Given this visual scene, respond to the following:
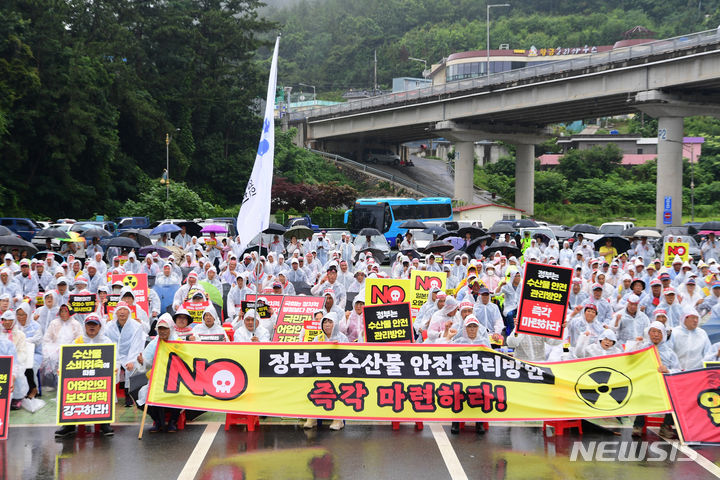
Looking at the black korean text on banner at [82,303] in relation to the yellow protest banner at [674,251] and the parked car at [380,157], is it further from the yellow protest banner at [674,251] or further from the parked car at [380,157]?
the parked car at [380,157]

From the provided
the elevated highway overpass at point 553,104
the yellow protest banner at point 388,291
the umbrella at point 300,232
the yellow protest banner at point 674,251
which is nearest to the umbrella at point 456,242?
the umbrella at point 300,232

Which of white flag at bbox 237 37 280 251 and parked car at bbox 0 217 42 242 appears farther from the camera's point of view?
parked car at bbox 0 217 42 242

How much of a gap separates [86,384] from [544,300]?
19.7 feet

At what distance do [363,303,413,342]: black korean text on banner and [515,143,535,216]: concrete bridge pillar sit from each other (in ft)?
180

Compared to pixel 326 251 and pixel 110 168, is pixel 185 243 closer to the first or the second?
Answer: pixel 326 251

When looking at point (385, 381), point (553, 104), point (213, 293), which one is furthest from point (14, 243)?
point (553, 104)

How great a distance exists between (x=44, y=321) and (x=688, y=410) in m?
9.46

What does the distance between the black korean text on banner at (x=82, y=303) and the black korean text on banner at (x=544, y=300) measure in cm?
616

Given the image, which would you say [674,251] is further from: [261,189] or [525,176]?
[525,176]

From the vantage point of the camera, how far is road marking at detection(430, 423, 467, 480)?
869 centimetres

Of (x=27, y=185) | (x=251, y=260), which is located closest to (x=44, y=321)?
(x=251, y=260)

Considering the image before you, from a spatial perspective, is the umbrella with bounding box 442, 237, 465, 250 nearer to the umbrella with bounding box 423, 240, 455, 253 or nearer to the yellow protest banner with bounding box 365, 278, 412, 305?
the umbrella with bounding box 423, 240, 455, 253

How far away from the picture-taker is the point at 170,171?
60656 millimetres

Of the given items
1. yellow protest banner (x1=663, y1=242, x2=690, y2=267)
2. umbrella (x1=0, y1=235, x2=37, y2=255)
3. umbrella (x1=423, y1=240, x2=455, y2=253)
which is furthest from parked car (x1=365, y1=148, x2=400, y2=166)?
yellow protest banner (x1=663, y1=242, x2=690, y2=267)
